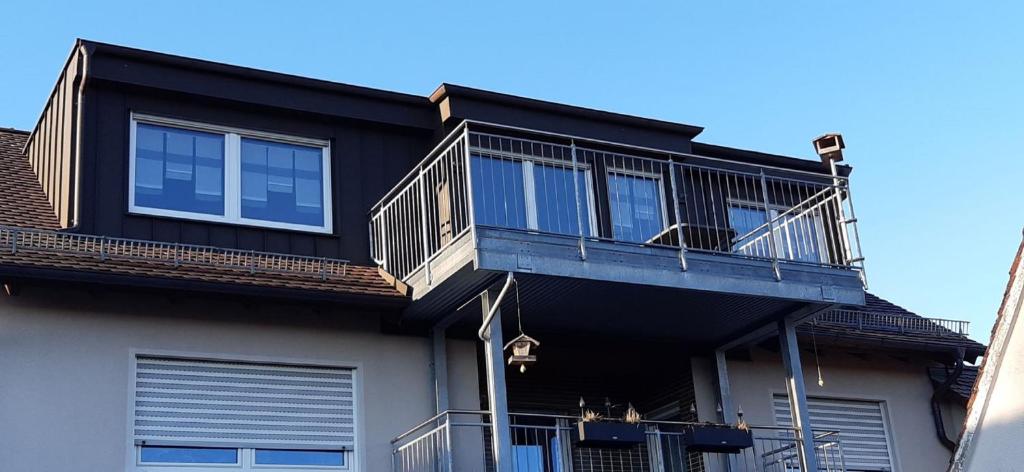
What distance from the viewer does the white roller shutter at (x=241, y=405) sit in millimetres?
12383

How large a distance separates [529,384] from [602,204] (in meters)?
2.33

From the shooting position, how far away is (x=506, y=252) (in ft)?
40.5

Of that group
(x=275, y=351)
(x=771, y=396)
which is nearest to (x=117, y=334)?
(x=275, y=351)

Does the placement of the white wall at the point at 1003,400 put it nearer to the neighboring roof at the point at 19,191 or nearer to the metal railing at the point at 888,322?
the metal railing at the point at 888,322

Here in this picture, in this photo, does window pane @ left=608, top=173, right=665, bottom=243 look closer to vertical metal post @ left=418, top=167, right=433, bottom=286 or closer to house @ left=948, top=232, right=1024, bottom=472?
vertical metal post @ left=418, top=167, right=433, bottom=286

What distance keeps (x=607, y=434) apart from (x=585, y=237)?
191 centimetres

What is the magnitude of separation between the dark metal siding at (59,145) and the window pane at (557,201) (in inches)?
202

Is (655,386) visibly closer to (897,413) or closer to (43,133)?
(897,413)

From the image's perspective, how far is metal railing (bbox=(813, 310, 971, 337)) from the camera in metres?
16.3

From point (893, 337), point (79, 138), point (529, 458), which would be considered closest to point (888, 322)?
point (893, 337)

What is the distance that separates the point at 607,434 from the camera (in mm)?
12766

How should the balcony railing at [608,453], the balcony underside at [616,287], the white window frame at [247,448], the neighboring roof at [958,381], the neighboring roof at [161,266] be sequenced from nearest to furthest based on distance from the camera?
the neighboring roof at [161,266] → the white window frame at [247,448] → the balcony underside at [616,287] → the balcony railing at [608,453] → the neighboring roof at [958,381]

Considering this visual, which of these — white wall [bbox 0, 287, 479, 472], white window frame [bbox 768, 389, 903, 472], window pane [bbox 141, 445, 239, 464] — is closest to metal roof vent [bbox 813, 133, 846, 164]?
white window frame [bbox 768, 389, 903, 472]

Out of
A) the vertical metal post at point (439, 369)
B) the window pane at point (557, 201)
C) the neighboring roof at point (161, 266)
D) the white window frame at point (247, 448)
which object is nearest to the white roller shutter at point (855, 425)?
the window pane at point (557, 201)
